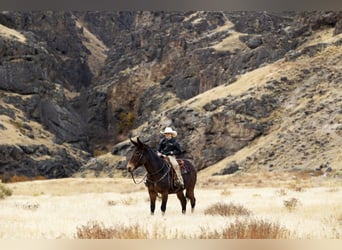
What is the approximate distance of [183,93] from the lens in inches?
3942

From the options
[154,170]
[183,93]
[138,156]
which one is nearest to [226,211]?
[154,170]

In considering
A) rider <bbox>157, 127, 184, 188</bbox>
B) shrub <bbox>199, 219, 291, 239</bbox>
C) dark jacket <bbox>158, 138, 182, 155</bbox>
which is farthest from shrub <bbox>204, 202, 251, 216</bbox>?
shrub <bbox>199, 219, 291, 239</bbox>

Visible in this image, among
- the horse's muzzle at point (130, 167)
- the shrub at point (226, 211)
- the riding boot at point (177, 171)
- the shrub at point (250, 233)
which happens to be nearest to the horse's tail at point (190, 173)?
the riding boot at point (177, 171)

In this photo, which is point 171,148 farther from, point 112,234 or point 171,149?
point 112,234

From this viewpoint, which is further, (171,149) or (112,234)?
(171,149)

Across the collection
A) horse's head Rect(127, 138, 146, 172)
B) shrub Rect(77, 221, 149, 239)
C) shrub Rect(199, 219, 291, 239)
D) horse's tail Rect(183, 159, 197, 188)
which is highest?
horse's head Rect(127, 138, 146, 172)

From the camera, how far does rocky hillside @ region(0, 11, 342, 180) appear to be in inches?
2296

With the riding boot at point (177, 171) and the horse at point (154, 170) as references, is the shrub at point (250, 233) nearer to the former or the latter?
the horse at point (154, 170)

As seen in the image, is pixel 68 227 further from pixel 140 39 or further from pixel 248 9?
pixel 140 39

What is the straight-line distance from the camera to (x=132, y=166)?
47.2ft

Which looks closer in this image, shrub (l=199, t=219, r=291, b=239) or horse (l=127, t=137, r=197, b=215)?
shrub (l=199, t=219, r=291, b=239)

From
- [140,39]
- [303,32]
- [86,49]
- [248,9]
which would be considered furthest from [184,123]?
[86,49]

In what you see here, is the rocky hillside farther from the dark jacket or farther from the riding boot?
the dark jacket

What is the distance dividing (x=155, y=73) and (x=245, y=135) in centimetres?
4877
